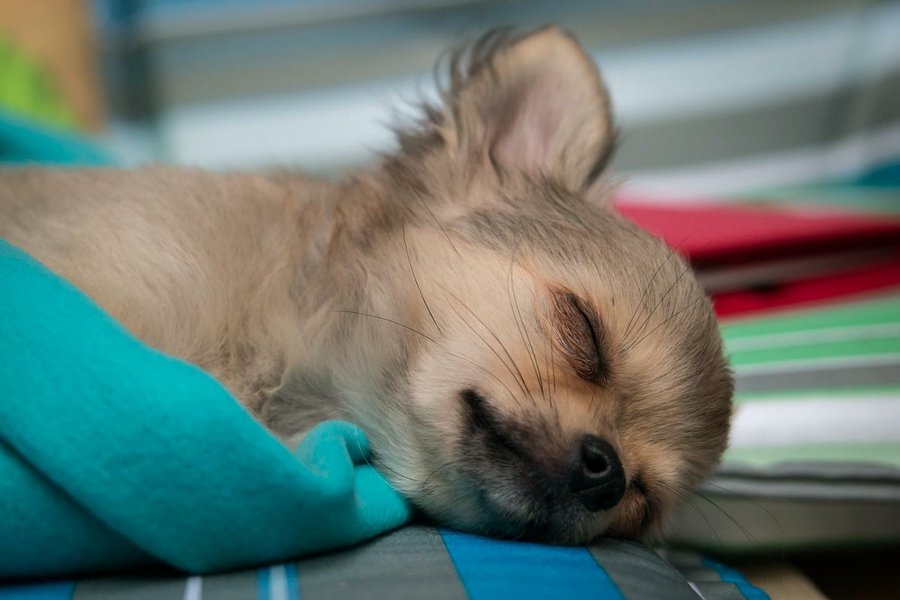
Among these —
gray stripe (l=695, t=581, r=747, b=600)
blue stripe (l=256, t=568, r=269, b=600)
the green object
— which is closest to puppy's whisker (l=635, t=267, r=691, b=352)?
gray stripe (l=695, t=581, r=747, b=600)

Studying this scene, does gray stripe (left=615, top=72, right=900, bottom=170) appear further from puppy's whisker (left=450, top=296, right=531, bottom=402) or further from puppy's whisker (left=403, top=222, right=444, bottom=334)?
puppy's whisker (left=450, top=296, right=531, bottom=402)

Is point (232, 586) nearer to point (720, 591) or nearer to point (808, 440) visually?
point (720, 591)

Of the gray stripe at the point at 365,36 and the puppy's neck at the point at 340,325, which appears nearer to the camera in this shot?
the puppy's neck at the point at 340,325

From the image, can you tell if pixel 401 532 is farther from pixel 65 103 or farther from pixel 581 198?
pixel 65 103

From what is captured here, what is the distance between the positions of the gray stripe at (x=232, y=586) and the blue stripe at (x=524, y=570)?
318 millimetres

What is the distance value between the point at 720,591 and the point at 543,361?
1.75 feet

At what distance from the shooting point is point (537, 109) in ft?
6.86

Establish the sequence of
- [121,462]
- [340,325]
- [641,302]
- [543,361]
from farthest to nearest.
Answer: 1. [340,325]
2. [641,302]
3. [543,361]
4. [121,462]

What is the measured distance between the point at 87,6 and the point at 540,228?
3691mm

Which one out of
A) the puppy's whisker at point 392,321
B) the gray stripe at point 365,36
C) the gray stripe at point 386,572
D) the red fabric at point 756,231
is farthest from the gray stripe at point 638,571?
A: the gray stripe at point 365,36

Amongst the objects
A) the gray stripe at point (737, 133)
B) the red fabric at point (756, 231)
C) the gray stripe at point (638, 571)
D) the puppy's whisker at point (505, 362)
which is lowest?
the gray stripe at point (638, 571)

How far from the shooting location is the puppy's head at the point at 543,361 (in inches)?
59.6

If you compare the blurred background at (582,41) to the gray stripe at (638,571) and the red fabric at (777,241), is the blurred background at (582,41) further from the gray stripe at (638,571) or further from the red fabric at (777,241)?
the gray stripe at (638,571)

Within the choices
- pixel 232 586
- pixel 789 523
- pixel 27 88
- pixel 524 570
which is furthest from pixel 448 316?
pixel 27 88
